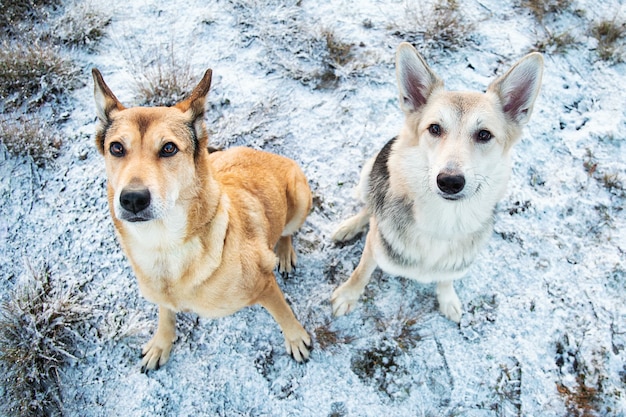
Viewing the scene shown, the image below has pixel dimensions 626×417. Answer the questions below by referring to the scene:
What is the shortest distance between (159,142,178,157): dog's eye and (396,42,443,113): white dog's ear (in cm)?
160

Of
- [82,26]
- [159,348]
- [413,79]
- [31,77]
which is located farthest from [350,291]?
[82,26]

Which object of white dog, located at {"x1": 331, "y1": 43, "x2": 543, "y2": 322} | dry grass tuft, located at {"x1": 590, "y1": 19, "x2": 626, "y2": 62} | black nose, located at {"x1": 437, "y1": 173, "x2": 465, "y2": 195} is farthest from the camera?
dry grass tuft, located at {"x1": 590, "y1": 19, "x2": 626, "y2": 62}

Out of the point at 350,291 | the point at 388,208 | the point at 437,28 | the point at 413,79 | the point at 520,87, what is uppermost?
the point at 520,87

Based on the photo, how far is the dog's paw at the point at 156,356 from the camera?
352 centimetres

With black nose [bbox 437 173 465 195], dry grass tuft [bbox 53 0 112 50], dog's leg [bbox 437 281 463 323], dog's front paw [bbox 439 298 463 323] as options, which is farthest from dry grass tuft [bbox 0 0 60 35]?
dog's front paw [bbox 439 298 463 323]

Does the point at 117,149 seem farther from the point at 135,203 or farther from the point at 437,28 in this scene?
the point at 437,28

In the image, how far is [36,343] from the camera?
3473mm

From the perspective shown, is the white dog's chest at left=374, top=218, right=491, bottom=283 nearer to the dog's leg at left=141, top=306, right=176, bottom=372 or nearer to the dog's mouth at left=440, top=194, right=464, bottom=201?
the dog's mouth at left=440, top=194, right=464, bottom=201

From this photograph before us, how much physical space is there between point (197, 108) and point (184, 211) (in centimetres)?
67

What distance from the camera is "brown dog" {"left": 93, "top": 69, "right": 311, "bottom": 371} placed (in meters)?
2.40

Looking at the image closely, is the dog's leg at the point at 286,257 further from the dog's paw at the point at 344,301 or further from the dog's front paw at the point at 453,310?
the dog's front paw at the point at 453,310

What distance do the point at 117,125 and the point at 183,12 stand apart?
3.61m

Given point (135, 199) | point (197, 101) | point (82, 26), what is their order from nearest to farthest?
point (135, 199)
point (197, 101)
point (82, 26)

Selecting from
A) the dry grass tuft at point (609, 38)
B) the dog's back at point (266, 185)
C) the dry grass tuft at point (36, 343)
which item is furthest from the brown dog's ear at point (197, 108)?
the dry grass tuft at point (609, 38)
